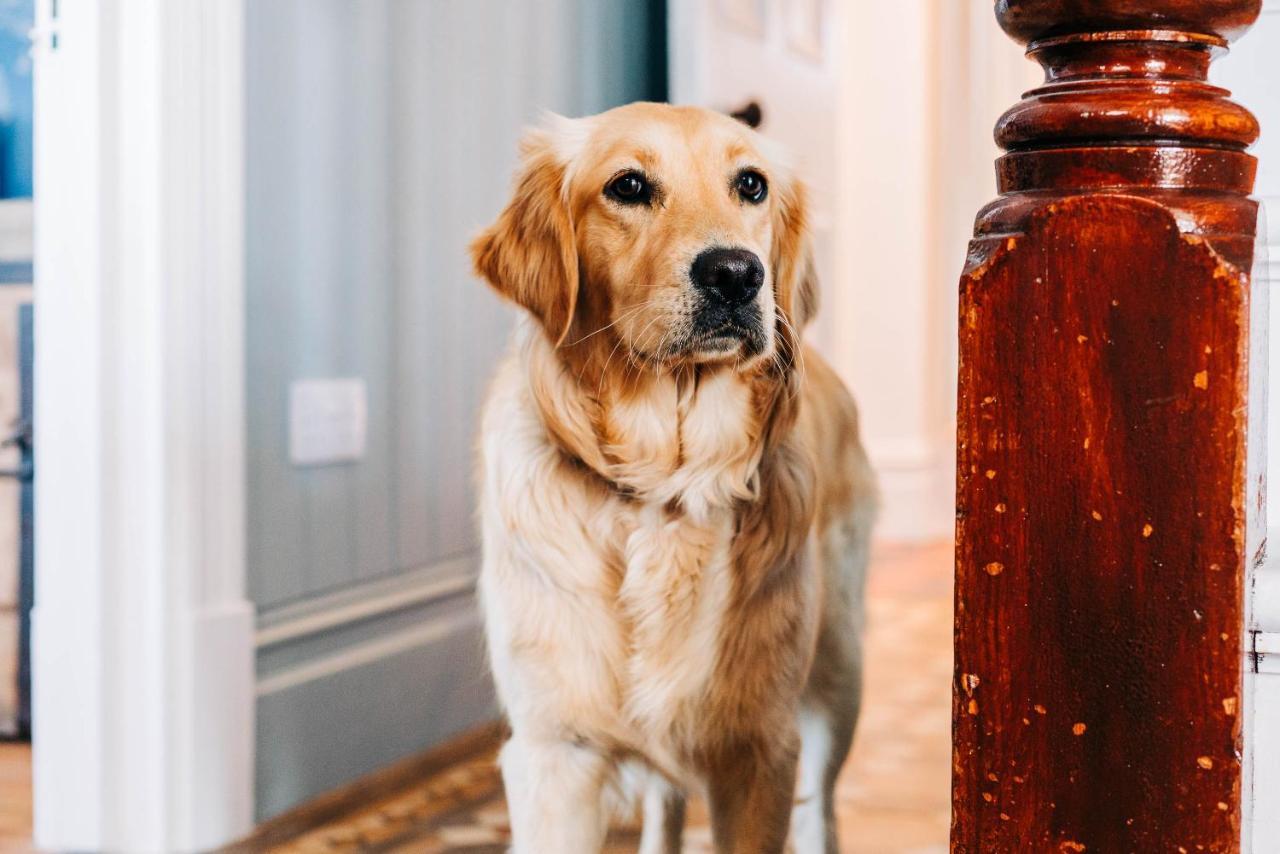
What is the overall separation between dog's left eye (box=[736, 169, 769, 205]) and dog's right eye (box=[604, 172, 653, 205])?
0.08 metres

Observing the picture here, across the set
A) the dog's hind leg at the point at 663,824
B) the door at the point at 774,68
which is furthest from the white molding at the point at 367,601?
the door at the point at 774,68

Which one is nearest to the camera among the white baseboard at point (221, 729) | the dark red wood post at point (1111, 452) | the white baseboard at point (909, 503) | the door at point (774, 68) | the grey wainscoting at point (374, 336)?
the dark red wood post at point (1111, 452)

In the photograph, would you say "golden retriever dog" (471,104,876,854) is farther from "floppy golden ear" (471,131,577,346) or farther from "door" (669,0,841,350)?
"door" (669,0,841,350)

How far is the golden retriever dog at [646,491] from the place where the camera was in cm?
110

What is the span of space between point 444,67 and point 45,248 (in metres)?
0.74

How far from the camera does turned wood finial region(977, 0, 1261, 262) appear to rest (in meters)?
0.62

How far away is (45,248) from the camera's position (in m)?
1.49

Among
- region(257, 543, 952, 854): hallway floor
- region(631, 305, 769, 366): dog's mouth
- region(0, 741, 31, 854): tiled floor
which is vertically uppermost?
region(631, 305, 769, 366): dog's mouth

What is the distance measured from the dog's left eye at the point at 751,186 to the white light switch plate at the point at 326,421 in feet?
2.71

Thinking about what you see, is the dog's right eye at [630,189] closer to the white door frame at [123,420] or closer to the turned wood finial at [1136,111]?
the turned wood finial at [1136,111]

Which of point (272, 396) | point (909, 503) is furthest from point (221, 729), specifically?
point (909, 503)

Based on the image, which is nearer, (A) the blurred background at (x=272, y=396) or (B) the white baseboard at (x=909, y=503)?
(A) the blurred background at (x=272, y=396)

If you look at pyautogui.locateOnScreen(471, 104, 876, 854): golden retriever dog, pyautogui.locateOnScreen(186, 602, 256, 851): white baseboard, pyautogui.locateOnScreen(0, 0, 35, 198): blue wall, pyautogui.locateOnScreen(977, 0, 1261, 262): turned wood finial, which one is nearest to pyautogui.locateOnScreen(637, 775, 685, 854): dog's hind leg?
pyautogui.locateOnScreen(471, 104, 876, 854): golden retriever dog

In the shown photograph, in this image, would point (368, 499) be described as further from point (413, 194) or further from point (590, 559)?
point (590, 559)
